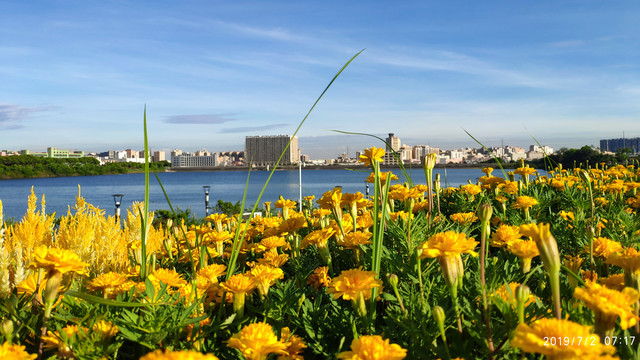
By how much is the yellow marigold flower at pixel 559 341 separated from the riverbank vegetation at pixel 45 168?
82087mm

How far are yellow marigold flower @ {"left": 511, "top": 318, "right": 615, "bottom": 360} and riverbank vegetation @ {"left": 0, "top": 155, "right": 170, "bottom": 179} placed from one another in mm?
82087

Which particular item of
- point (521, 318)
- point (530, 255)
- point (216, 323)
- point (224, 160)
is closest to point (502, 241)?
point (530, 255)

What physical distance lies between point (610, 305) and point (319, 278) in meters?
0.96

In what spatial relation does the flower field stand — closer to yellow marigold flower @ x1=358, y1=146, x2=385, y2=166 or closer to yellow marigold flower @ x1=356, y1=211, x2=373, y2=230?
yellow marigold flower @ x1=358, y1=146, x2=385, y2=166

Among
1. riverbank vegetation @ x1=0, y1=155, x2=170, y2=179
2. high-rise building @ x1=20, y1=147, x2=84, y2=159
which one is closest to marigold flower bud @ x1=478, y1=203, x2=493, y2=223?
riverbank vegetation @ x1=0, y1=155, x2=170, y2=179

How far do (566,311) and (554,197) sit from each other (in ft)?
6.28

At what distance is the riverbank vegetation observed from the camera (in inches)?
3194

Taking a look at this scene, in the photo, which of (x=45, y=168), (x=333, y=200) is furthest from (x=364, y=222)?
(x=45, y=168)

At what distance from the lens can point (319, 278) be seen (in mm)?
1518

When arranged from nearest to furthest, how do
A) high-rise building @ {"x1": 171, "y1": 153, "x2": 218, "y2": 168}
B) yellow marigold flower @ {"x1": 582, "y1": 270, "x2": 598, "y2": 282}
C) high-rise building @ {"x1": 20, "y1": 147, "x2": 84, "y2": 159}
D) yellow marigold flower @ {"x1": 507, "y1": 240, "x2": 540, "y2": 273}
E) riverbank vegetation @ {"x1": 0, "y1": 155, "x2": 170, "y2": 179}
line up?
yellow marigold flower @ {"x1": 507, "y1": 240, "x2": 540, "y2": 273} → yellow marigold flower @ {"x1": 582, "y1": 270, "x2": 598, "y2": 282} → riverbank vegetation @ {"x1": 0, "y1": 155, "x2": 170, "y2": 179} → high-rise building @ {"x1": 20, "y1": 147, "x2": 84, "y2": 159} → high-rise building @ {"x1": 171, "y1": 153, "x2": 218, "y2": 168}

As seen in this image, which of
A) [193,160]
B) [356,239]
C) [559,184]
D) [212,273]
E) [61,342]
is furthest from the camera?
[193,160]

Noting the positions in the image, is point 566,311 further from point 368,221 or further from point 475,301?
point 368,221

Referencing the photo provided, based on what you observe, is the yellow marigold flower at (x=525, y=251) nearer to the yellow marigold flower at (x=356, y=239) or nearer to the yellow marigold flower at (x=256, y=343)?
the yellow marigold flower at (x=356, y=239)

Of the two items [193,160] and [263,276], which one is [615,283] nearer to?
[263,276]
